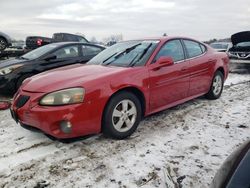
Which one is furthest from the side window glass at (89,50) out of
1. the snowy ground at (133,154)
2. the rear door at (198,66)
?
A: the snowy ground at (133,154)

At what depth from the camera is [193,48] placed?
18.2 ft

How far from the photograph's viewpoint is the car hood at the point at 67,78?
3.72 meters

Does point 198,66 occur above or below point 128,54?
below

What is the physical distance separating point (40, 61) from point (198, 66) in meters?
3.73

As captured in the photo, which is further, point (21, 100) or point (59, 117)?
point (21, 100)

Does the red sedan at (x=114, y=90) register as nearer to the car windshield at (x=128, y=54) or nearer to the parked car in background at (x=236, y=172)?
the car windshield at (x=128, y=54)

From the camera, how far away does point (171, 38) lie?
5.12m

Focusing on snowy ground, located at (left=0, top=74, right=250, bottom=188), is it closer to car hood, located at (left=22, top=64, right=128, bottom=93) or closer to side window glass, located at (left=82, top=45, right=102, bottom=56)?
car hood, located at (left=22, top=64, right=128, bottom=93)

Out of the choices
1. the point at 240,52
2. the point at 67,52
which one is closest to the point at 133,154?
the point at 67,52

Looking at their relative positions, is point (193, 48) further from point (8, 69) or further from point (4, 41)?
point (4, 41)

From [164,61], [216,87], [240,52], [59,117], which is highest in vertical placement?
[164,61]

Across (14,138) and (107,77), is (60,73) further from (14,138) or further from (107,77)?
(14,138)

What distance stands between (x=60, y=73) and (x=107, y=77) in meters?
0.82

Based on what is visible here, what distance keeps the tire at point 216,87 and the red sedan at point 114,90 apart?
27.8 inches
